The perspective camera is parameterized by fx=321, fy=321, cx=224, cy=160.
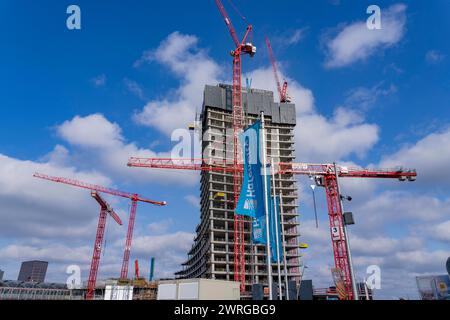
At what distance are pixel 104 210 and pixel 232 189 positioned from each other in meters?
45.4

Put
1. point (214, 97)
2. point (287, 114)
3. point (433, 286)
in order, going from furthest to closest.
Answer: point (287, 114), point (214, 97), point (433, 286)

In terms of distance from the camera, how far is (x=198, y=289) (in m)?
31.4

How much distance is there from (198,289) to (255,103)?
112 metres

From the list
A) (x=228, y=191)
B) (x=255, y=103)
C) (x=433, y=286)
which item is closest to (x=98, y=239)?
(x=228, y=191)

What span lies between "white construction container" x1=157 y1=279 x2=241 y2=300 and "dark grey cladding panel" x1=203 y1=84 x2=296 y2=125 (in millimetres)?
101075

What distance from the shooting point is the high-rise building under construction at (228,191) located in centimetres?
10656

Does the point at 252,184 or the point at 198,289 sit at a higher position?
the point at 252,184

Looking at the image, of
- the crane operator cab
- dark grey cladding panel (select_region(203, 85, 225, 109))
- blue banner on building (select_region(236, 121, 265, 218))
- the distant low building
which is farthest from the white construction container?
dark grey cladding panel (select_region(203, 85, 225, 109))

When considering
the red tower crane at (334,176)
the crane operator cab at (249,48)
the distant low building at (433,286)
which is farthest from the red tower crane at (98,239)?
the distant low building at (433,286)

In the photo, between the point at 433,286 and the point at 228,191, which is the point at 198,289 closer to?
the point at 433,286

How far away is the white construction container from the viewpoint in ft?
104

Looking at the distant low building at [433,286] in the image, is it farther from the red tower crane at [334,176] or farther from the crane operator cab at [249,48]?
the crane operator cab at [249,48]
